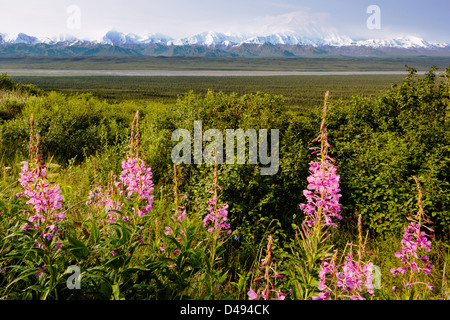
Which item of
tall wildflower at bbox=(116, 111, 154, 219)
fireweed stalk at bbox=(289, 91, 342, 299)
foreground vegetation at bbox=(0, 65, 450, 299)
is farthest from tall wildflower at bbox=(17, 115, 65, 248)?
fireweed stalk at bbox=(289, 91, 342, 299)

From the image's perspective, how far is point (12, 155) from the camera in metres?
7.96

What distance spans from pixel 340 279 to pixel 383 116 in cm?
646

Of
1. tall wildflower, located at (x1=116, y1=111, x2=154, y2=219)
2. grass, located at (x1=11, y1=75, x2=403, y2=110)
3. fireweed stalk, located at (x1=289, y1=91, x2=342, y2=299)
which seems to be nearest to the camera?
fireweed stalk, located at (x1=289, y1=91, x2=342, y2=299)

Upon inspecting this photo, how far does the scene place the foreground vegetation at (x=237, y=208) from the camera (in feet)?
6.94

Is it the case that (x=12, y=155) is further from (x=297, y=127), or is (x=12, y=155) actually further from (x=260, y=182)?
(x=297, y=127)

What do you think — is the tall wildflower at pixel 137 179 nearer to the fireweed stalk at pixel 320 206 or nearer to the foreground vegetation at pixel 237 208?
the foreground vegetation at pixel 237 208

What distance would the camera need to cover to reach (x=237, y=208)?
16.3 ft

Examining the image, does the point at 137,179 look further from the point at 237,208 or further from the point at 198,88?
the point at 198,88

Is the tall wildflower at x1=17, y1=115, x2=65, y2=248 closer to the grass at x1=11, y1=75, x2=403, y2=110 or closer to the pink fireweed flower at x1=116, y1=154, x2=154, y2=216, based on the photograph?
the pink fireweed flower at x1=116, y1=154, x2=154, y2=216

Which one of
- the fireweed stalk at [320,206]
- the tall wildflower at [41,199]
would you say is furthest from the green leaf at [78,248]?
the fireweed stalk at [320,206]

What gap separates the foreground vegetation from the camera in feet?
6.94

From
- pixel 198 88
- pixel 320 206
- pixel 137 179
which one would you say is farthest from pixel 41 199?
pixel 198 88

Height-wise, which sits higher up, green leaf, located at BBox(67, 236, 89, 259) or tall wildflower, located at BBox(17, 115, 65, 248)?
tall wildflower, located at BBox(17, 115, 65, 248)

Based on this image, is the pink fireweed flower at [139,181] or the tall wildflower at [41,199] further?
the pink fireweed flower at [139,181]
